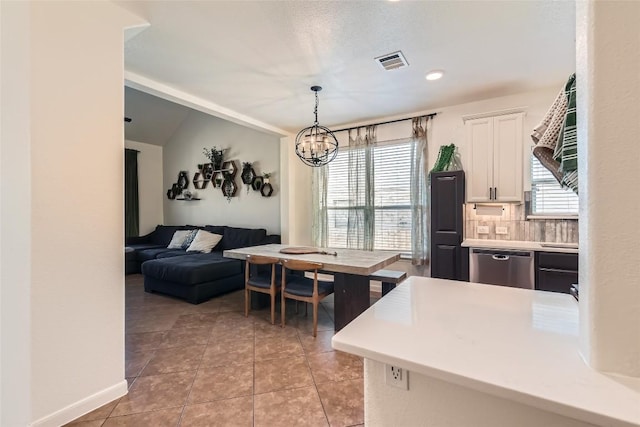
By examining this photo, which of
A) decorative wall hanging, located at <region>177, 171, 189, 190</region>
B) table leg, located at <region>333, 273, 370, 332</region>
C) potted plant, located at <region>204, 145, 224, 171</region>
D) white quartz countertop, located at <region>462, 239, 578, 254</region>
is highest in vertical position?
potted plant, located at <region>204, 145, 224, 171</region>

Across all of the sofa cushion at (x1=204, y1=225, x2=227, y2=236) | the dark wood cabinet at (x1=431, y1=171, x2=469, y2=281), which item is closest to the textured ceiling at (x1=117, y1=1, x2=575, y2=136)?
the dark wood cabinet at (x1=431, y1=171, x2=469, y2=281)

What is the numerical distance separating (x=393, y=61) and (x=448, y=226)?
6.52ft

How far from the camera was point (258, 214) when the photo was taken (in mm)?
5699

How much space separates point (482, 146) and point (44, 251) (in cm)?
408

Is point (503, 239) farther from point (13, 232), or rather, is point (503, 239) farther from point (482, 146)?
point (13, 232)

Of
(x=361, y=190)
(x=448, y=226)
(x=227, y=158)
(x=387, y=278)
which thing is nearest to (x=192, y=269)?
(x=387, y=278)

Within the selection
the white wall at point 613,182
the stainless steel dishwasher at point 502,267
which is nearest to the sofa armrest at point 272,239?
the stainless steel dishwasher at point 502,267

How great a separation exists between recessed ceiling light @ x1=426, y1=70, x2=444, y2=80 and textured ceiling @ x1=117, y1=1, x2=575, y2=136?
0.18 feet

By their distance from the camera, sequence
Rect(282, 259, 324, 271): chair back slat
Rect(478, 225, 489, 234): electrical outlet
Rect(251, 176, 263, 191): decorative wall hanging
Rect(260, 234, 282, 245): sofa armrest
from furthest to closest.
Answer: Rect(251, 176, 263, 191): decorative wall hanging < Rect(260, 234, 282, 245): sofa armrest < Rect(478, 225, 489, 234): electrical outlet < Rect(282, 259, 324, 271): chair back slat

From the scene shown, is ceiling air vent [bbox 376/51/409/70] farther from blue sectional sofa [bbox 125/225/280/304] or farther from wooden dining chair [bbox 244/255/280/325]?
blue sectional sofa [bbox 125/225/280/304]

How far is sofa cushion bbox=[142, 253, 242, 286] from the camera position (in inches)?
152

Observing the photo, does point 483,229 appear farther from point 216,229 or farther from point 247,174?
point 216,229

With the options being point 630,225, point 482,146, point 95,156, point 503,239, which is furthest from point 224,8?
point 503,239

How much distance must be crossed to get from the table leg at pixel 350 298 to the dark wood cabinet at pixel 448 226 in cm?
118
